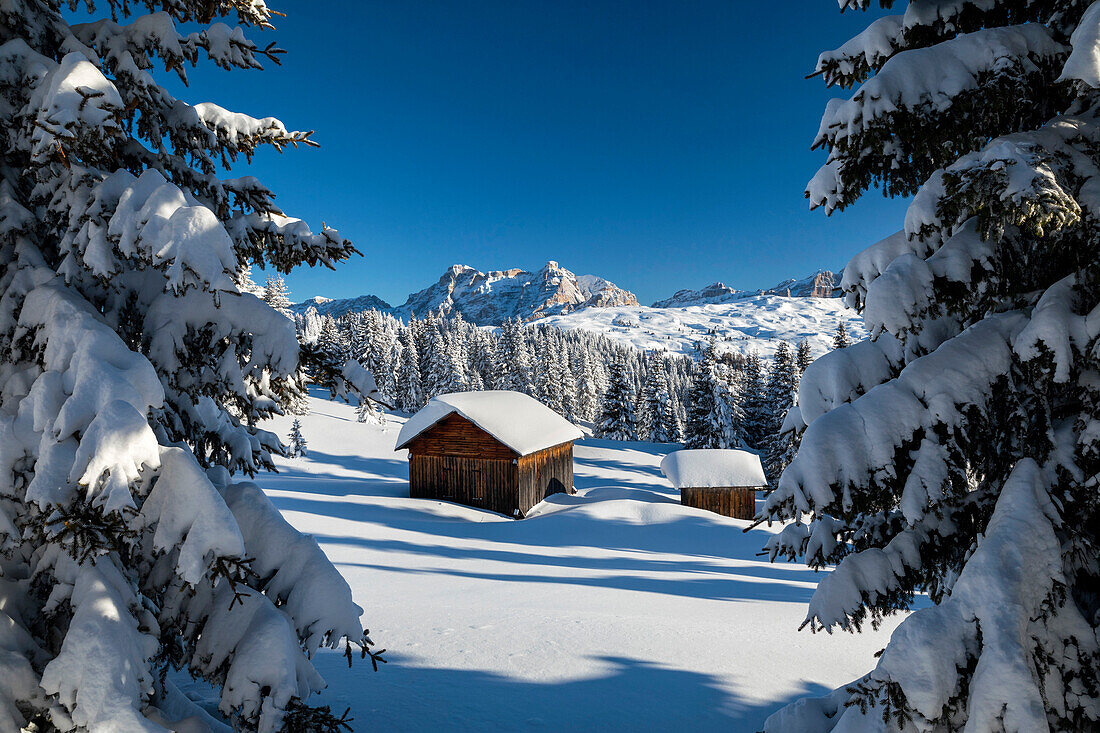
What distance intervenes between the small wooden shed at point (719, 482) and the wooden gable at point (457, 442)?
959cm

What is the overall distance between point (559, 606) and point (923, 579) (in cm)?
697

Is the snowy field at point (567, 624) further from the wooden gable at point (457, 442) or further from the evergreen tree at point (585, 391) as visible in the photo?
the evergreen tree at point (585, 391)

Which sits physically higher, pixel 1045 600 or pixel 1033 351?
pixel 1033 351

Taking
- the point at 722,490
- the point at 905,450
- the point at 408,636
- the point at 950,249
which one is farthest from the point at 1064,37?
the point at 722,490

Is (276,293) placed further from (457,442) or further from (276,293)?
(457,442)

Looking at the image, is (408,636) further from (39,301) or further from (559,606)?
(39,301)

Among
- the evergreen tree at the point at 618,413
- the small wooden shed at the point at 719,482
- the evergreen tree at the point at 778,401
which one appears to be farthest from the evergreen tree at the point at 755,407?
the small wooden shed at the point at 719,482

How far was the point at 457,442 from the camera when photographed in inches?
928

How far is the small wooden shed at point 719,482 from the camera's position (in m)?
25.8

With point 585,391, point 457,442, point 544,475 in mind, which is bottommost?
point 544,475

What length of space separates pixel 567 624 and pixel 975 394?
6650mm

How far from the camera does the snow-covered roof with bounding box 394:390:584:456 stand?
22859 mm

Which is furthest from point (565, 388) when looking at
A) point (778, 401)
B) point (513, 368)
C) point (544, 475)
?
point (544, 475)

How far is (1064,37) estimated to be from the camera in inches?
133
